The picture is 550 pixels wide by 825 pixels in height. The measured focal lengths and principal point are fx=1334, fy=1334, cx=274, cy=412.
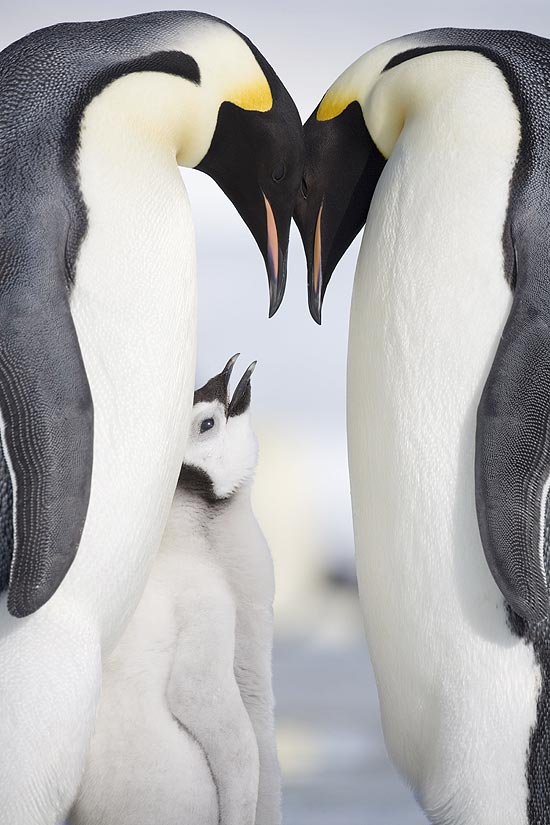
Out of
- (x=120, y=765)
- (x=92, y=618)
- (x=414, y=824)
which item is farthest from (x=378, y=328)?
(x=414, y=824)

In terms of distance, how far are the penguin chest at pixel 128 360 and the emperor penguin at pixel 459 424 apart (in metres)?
0.28

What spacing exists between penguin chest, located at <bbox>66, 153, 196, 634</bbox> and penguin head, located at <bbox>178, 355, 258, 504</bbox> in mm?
386

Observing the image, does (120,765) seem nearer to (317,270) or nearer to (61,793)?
(61,793)

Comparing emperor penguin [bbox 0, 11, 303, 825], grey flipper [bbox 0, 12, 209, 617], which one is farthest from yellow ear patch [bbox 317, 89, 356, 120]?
grey flipper [bbox 0, 12, 209, 617]

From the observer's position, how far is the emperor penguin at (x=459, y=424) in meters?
1.68

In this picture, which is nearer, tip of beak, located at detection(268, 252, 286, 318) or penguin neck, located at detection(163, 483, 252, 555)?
tip of beak, located at detection(268, 252, 286, 318)

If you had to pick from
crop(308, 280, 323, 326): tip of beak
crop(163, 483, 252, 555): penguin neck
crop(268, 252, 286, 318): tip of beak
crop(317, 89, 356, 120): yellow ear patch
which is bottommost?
crop(163, 483, 252, 555): penguin neck

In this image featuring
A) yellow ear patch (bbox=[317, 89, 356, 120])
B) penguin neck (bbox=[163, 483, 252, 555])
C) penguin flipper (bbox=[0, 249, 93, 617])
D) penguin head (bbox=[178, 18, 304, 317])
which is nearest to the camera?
penguin flipper (bbox=[0, 249, 93, 617])

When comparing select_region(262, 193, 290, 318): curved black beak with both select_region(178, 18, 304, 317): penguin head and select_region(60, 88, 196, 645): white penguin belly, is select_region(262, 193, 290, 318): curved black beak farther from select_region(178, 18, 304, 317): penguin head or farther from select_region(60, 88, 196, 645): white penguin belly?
select_region(60, 88, 196, 645): white penguin belly

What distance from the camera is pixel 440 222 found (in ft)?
5.81

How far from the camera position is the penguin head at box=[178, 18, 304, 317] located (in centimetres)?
182

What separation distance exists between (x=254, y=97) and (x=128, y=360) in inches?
16.8

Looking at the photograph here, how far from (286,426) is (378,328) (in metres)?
3.59

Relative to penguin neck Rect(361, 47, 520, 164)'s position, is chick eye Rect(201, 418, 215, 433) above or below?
below
